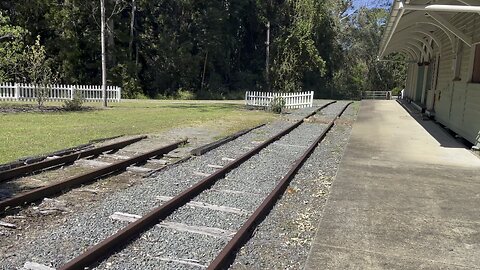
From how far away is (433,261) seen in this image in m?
3.90

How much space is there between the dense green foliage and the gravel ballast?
19.0m

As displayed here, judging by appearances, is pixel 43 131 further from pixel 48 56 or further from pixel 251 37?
pixel 251 37

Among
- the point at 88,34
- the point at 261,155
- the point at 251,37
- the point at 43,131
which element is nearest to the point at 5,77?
the point at 43,131

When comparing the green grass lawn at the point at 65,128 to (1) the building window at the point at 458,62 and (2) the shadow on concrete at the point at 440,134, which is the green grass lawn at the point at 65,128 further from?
(1) the building window at the point at 458,62

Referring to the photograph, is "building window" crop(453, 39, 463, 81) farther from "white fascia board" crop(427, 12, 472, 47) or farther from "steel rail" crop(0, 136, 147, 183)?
"steel rail" crop(0, 136, 147, 183)

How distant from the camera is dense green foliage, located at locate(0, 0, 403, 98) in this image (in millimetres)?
31172

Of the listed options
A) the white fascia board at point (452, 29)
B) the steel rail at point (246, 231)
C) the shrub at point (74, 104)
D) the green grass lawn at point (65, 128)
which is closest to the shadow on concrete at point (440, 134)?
the white fascia board at point (452, 29)

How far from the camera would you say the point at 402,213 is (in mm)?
5242

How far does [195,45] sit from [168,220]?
36.1 meters

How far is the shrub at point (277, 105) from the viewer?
66.3ft

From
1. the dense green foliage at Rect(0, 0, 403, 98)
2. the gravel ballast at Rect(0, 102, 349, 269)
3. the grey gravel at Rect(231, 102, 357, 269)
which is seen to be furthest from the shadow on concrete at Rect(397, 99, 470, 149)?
the dense green foliage at Rect(0, 0, 403, 98)

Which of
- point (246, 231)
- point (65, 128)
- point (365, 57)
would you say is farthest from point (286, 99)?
point (365, 57)

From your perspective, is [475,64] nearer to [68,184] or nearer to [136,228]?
[136,228]

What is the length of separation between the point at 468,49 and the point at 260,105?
1280cm
